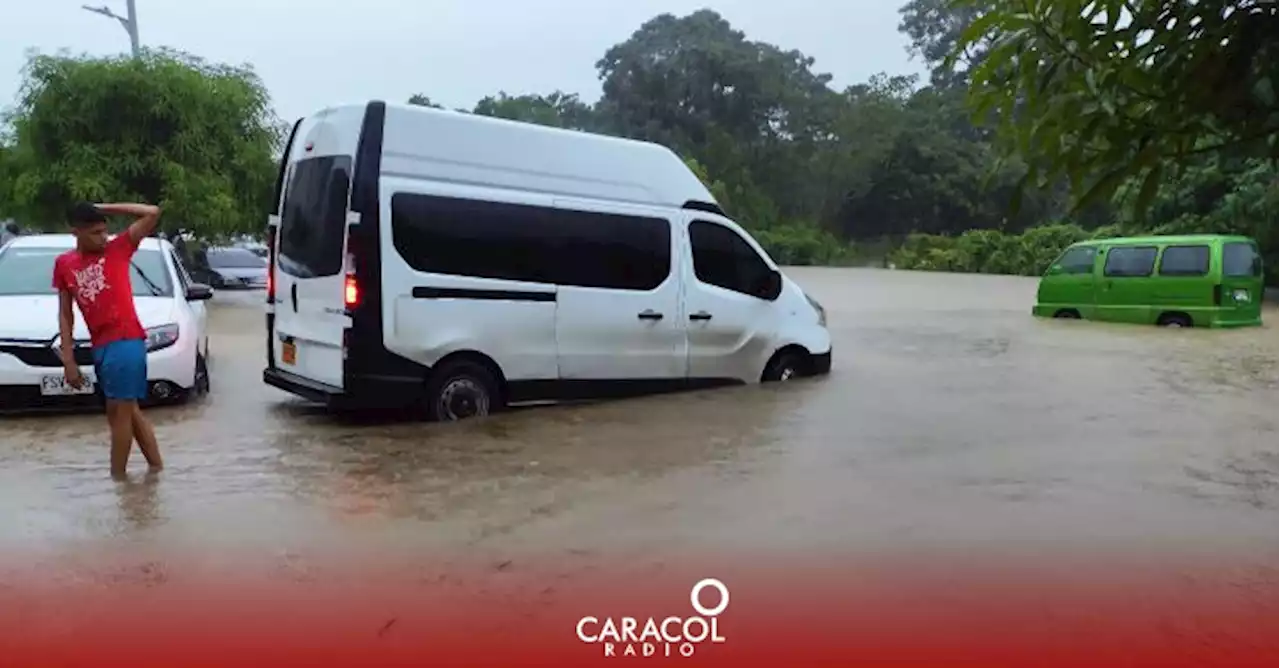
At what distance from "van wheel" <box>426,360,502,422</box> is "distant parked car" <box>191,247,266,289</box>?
1751cm

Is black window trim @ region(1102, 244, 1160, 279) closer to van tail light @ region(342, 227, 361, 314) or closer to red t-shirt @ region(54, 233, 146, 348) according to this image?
van tail light @ region(342, 227, 361, 314)

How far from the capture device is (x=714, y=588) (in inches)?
190

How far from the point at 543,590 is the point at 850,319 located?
56.2 feet

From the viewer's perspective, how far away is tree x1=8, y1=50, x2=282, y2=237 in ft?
66.3

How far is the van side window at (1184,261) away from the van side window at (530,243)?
11.8 metres

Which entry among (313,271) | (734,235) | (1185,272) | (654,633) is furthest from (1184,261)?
(654,633)

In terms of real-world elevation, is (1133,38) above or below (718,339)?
above

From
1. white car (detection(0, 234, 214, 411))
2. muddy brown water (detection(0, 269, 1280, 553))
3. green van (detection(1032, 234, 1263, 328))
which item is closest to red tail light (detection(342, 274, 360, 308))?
muddy brown water (detection(0, 269, 1280, 553))

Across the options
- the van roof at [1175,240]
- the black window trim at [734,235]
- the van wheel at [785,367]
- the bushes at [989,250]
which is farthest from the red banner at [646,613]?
the bushes at [989,250]

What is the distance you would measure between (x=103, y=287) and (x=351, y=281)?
180 cm

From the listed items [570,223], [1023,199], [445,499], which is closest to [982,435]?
[570,223]

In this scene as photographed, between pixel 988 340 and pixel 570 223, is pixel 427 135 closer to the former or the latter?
pixel 570 223

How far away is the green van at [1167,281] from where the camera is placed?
18.1 metres

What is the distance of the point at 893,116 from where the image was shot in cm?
4844
